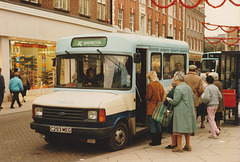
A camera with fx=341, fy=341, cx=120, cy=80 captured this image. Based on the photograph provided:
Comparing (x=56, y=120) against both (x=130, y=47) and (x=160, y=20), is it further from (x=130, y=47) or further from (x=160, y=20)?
(x=160, y=20)

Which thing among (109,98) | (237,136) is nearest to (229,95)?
(237,136)

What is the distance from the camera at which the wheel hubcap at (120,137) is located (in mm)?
7582

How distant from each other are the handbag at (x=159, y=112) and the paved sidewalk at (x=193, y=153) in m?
0.68

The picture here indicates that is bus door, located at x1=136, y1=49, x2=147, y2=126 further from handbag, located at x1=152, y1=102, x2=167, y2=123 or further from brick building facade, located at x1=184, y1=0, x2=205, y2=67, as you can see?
brick building facade, located at x1=184, y1=0, x2=205, y2=67

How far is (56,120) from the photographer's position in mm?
7312

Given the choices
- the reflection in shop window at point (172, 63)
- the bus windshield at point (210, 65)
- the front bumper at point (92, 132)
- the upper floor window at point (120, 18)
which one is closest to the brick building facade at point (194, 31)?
the bus windshield at point (210, 65)

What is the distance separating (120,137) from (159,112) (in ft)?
3.44

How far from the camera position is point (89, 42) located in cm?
829

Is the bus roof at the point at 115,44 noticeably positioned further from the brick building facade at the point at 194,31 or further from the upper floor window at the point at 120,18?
the brick building facade at the point at 194,31

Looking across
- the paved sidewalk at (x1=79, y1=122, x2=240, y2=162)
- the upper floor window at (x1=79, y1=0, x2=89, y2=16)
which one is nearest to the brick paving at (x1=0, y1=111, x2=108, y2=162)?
the paved sidewalk at (x1=79, y1=122, x2=240, y2=162)

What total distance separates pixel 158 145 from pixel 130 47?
240 cm

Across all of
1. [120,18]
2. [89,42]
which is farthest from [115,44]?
[120,18]

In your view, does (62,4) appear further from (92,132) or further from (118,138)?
(92,132)

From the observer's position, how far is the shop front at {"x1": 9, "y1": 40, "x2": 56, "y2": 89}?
68.0 feet
